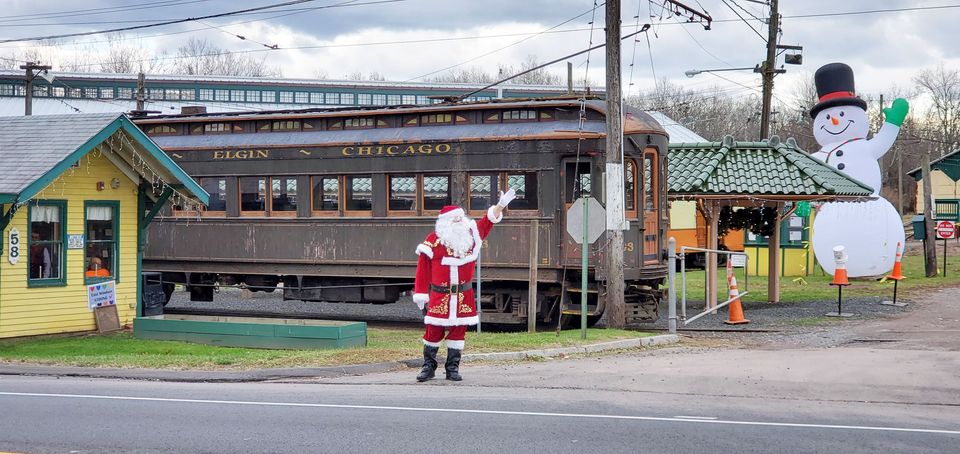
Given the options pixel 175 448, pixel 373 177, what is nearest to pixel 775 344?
pixel 373 177

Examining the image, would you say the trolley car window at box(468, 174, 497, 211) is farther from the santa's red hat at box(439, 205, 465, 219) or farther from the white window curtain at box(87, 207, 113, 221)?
the santa's red hat at box(439, 205, 465, 219)

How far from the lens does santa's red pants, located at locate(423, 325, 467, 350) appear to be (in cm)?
1182

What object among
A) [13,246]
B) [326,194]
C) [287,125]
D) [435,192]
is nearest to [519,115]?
[435,192]

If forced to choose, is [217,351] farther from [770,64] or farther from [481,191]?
[770,64]

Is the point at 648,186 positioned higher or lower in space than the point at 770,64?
lower

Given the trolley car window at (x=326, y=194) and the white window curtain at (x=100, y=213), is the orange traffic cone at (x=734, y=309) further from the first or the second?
the white window curtain at (x=100, y=213)

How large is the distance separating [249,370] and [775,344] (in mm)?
8229

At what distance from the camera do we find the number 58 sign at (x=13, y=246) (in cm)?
1625

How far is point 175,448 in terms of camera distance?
318 inches

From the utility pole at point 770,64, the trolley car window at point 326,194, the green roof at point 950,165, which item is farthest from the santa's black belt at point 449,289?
the green roof at point 950,165

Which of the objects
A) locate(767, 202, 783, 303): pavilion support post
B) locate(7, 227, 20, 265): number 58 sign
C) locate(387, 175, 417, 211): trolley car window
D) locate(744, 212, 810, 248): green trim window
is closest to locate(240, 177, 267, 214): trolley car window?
locate(387, 175, 417, 211): trolley car window

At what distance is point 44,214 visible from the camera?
55.5 feet

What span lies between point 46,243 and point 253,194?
4.97 metres

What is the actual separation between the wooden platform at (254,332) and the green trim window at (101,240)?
113cm
